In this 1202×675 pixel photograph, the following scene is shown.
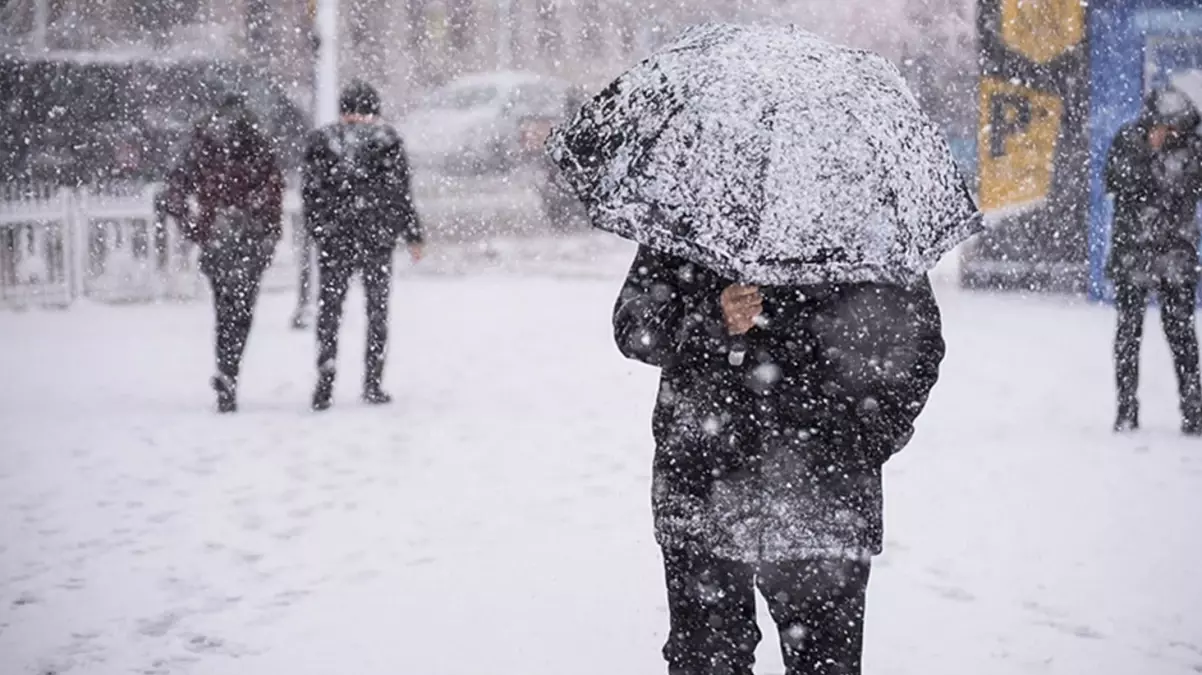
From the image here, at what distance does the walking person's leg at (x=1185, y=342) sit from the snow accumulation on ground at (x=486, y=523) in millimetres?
225

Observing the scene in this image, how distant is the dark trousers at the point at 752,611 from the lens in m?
2.90

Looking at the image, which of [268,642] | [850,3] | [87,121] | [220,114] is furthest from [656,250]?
[850,3]

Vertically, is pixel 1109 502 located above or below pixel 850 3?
below

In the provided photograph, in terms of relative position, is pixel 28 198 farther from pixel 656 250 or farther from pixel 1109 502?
pixel 656 250

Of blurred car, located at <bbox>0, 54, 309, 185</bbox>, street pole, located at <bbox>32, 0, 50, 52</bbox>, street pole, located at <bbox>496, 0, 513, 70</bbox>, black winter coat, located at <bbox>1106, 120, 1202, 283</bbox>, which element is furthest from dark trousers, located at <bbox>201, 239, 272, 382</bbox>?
street pole, located at <bbox>496, 0, 513, 70</bbox>

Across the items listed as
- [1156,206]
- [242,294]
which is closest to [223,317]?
[242,294]

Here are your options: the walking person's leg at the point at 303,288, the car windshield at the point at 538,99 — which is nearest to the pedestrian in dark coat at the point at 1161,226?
the walking person's leg at the point at 303,288

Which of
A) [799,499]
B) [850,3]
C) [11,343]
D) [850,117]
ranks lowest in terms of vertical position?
[11,343]

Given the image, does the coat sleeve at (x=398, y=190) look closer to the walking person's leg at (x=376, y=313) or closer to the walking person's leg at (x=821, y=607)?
the walking person's leg at (x=376, y=313)

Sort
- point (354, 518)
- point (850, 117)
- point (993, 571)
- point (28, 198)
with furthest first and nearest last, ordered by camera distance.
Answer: point (28, 198) < point (354, 518) < point (993, 571) < point (850, 117)

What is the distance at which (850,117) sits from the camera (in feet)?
9.11

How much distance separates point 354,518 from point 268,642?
1530 mm

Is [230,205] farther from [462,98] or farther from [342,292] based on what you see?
[462,98]

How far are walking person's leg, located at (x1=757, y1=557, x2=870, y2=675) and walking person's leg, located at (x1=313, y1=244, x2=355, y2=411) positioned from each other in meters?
5.59
